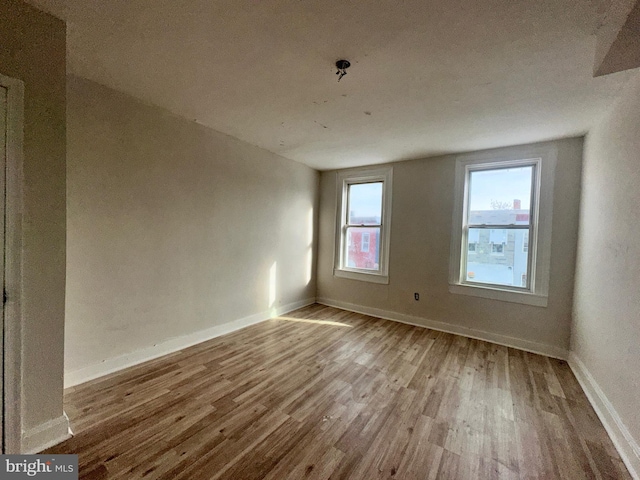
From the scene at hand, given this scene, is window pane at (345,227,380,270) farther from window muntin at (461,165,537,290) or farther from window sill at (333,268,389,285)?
window muntin at (461,165,537,290)

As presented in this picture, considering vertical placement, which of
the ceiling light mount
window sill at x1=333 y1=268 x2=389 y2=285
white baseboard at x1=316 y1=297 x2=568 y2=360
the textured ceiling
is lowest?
white baseboard at x1=316 y1=297 x2=568 y2=360

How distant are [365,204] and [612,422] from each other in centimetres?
343

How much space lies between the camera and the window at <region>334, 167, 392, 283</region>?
13.5 feet

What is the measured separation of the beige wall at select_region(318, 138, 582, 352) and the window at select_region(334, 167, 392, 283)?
0.12 m

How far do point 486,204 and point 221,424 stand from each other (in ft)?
12.0

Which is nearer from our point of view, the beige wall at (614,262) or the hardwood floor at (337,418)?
the hardwood floor at (337,418)

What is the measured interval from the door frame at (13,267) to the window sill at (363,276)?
3709 millimetres

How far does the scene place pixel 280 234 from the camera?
397 cm

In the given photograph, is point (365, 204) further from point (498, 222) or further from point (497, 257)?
point (497, 257)

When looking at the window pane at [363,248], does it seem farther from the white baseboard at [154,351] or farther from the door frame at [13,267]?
the door frame at [13,267]

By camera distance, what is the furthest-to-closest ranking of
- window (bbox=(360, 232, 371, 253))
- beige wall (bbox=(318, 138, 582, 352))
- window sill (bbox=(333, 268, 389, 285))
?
window (bbox=(360, 232, 371, 253)), window sill (bbox=(333, 268, 389, 285)), beige wall (bbox=(318, 138, 582, 352))

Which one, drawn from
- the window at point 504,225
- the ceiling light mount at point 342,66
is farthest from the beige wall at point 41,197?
the window at point 504,225

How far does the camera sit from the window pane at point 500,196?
310 cm

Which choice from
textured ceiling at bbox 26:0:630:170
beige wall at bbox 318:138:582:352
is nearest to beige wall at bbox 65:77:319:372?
textured ceiling at bbox 26:0:630:170
